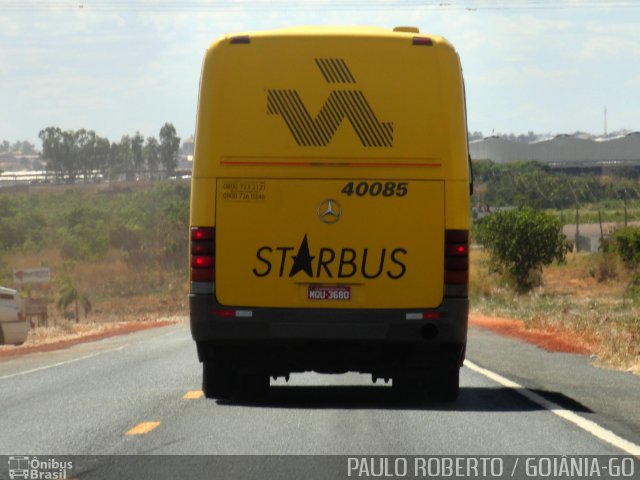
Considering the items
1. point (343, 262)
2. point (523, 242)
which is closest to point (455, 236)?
point (343, 262)

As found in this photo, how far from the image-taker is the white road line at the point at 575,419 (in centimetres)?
1042

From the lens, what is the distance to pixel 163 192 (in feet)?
614

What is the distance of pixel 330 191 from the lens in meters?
12.6

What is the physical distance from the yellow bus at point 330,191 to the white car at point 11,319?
21572mm

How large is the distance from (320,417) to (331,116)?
2.86 meters

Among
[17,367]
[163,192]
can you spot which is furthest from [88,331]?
[163,192]

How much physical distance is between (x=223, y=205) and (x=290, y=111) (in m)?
1.10

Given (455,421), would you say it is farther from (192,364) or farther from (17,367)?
(17,367)

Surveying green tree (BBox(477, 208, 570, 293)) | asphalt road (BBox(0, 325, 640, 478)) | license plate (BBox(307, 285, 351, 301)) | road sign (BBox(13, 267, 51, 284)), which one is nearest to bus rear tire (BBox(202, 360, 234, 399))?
asphalt road (BBox(0, 325, 640, 478))

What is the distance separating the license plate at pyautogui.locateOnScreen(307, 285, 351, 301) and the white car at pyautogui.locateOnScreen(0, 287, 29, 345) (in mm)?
21774

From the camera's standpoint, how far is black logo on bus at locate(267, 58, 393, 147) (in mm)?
12562

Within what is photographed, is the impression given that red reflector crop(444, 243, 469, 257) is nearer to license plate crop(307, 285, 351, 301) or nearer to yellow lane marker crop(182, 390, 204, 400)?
license plate crop(307, 285, 351, 301)

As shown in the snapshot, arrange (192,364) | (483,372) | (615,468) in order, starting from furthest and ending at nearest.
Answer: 1. (192,364)
2. (483,372)
3. (615,468)

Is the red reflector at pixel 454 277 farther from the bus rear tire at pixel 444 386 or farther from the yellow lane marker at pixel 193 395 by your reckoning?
the yellow lane marker at pixel 193 395
